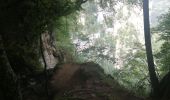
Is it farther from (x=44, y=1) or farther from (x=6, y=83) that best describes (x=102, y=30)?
(x=6, y=83)

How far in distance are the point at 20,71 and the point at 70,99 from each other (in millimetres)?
3045

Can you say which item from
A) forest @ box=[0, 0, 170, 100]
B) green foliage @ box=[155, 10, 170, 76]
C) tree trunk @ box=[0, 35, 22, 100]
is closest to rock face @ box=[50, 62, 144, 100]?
forest @ box=[0, 0, 170, 100]

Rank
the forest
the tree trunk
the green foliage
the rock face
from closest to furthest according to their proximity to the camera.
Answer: the tree trunk
the forest
the rock face
the green foliage

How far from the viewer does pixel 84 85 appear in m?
8.57

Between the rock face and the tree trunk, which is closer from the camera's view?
the tree trunk

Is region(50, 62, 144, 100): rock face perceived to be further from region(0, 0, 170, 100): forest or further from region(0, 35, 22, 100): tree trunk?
region(0, 35, 22, 100): tree trunk

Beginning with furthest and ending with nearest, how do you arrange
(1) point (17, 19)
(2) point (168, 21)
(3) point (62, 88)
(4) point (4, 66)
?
(2) point (168, 21) → (1) point (17, 19) → (3) point (62, 88) → (4) point (4, 66)

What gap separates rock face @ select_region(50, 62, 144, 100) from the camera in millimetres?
7852

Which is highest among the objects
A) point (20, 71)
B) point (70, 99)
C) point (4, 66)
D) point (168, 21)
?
point (168, 21)

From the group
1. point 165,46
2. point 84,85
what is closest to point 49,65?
point 84,85

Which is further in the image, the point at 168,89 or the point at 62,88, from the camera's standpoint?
the point at 62,88

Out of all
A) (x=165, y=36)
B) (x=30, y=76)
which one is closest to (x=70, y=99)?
(x=30, y=76)

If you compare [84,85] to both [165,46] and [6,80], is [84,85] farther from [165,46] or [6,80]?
[165,46]

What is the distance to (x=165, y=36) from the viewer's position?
1077cm
